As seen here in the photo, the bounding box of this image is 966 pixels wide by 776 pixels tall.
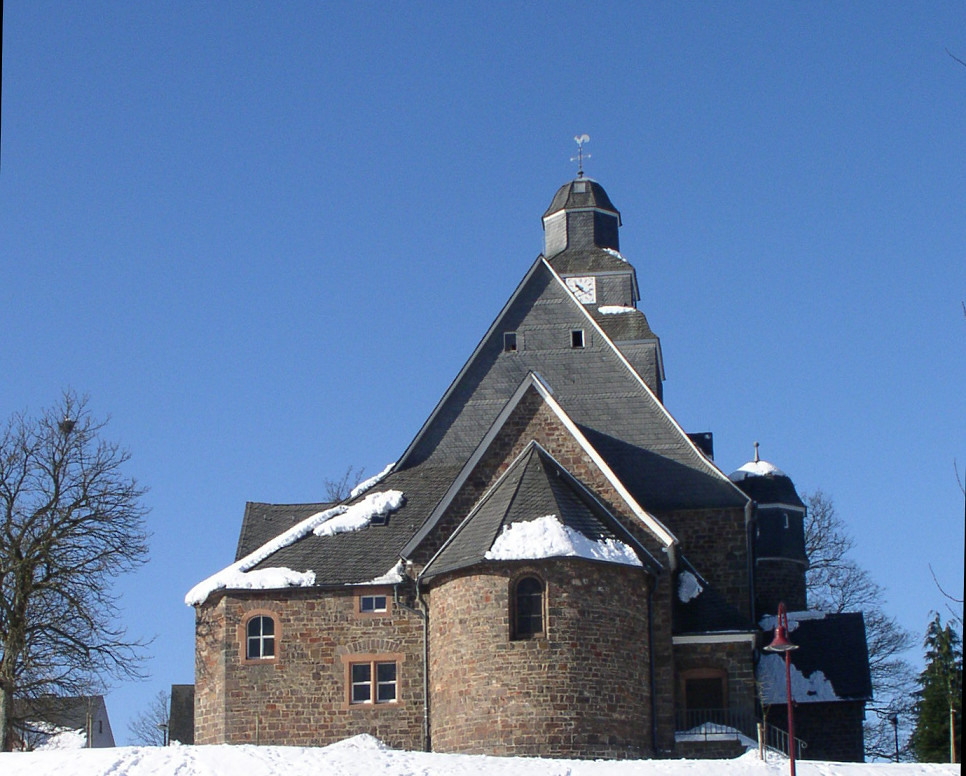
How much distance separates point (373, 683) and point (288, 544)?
12.4 ft

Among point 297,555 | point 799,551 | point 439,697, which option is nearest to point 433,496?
point 297,555

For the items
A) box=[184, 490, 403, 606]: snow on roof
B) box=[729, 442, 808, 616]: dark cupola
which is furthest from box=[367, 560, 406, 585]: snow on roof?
box=[729, 442, 808, 616]: dark cupola

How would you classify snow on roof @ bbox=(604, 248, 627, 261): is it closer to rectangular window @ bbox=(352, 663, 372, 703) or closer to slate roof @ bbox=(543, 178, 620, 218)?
slate roof @ bbox=(543, 178, 620, 218)

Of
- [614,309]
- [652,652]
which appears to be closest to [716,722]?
[652,652]

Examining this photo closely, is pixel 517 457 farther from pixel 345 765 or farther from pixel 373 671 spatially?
pixel 345 765

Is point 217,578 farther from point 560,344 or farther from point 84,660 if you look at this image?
point 560,344

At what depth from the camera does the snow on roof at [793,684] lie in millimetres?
32281

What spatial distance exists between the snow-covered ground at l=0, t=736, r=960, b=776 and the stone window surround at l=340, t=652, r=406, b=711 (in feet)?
14.1

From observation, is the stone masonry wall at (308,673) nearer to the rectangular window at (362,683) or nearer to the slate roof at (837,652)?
the rectangular window at (362,683)

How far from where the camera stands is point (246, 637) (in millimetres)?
31078

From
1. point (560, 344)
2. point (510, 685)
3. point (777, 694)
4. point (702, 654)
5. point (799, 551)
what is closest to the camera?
point (510, 685)

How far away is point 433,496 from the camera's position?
1316 inches

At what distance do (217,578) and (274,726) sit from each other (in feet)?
11.3

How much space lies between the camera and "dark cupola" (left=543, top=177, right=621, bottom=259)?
160 feet
